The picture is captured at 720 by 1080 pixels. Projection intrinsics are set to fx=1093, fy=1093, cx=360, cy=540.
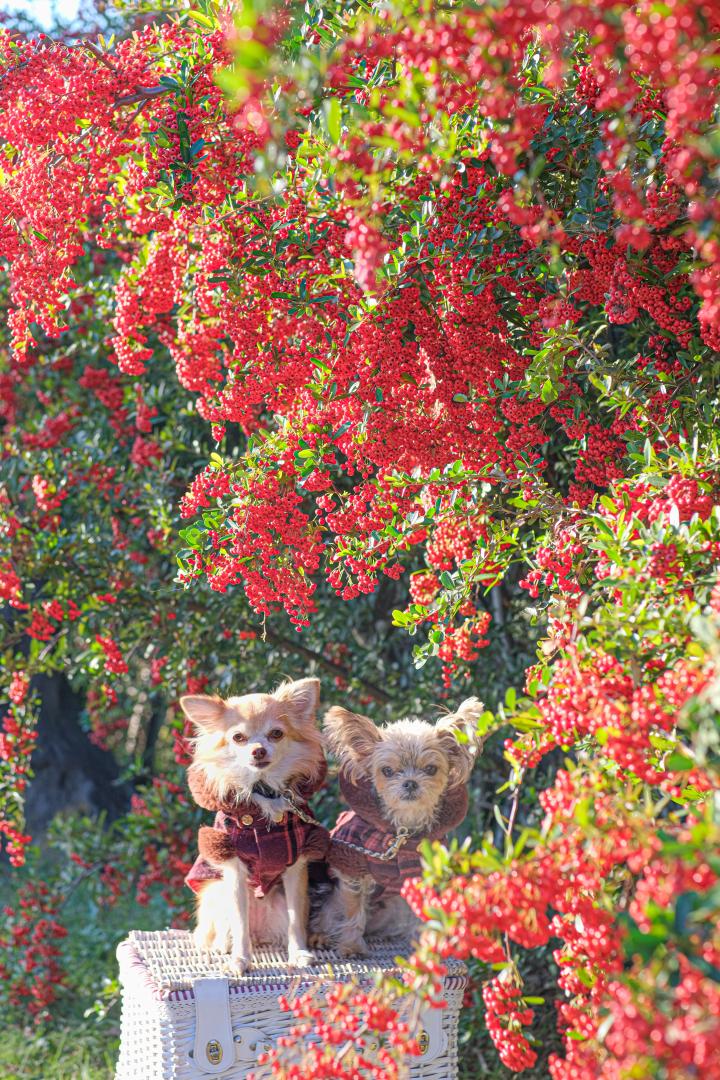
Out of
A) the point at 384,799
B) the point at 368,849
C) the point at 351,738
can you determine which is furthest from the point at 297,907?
the point at 351,738

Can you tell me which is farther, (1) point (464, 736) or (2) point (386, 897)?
(2) point (386, 897)

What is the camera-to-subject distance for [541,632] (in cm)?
434

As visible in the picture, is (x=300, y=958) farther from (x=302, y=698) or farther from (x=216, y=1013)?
(x=302, y=698)

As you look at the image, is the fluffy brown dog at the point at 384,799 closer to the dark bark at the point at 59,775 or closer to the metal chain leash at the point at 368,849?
the metal chain leash at the point at 368,849

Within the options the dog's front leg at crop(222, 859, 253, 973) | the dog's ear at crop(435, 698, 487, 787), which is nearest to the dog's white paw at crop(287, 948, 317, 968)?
the dog's front leg at crop(222, 859, 253, 973)

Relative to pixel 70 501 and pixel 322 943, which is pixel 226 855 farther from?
pixel 70 501

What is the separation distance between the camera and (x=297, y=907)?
310 cm

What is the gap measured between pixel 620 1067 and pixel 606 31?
1274 mm

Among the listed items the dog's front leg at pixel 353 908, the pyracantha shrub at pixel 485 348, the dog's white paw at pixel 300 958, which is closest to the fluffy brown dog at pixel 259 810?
the dog's white paw at pixel 300 958

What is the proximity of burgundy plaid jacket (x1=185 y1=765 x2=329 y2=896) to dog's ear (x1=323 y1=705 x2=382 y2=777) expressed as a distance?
0.53ft

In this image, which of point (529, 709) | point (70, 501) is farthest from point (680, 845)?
point (70, 501)

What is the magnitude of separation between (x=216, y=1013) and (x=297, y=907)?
46 cm

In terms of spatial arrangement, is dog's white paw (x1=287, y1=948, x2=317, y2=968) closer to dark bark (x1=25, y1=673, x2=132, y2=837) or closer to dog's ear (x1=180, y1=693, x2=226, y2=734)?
dog's ear (x1=180, y1=693, x2=226, y2=734)

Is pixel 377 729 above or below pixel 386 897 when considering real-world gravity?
above
